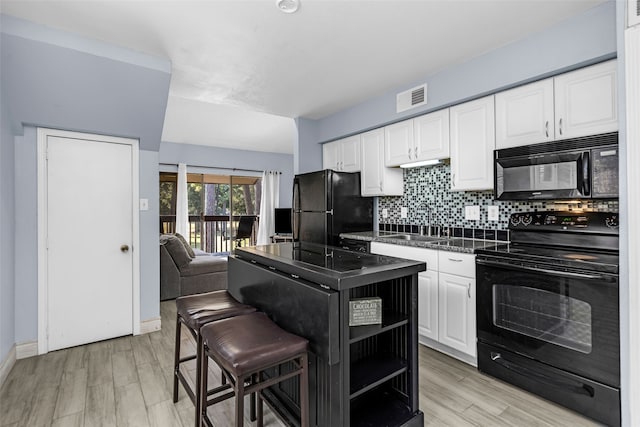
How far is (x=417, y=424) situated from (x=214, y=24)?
280cm

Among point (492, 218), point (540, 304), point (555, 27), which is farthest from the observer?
point (492, 218)

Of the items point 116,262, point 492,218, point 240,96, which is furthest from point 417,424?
point 240,96

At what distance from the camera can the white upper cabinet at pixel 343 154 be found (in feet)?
13.2

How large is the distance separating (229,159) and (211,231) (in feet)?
5.56

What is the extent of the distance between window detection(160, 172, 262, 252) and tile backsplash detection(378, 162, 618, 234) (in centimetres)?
440

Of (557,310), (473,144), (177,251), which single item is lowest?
(557,310)

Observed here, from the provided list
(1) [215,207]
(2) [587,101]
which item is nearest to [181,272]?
(1) [215,207]

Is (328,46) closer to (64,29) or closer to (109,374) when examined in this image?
(64,29)

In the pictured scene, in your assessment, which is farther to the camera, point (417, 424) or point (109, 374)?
point (109, 374)

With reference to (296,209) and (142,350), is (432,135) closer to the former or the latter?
(296,209)

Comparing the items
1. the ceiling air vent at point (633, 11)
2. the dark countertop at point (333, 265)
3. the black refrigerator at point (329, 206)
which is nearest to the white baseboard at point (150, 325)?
the dark countertop at point (333, 265)

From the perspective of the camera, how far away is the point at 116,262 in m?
3.15

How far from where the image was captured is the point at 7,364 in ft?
8.04

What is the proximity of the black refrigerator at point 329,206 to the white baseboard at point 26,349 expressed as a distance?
9.14 feet
